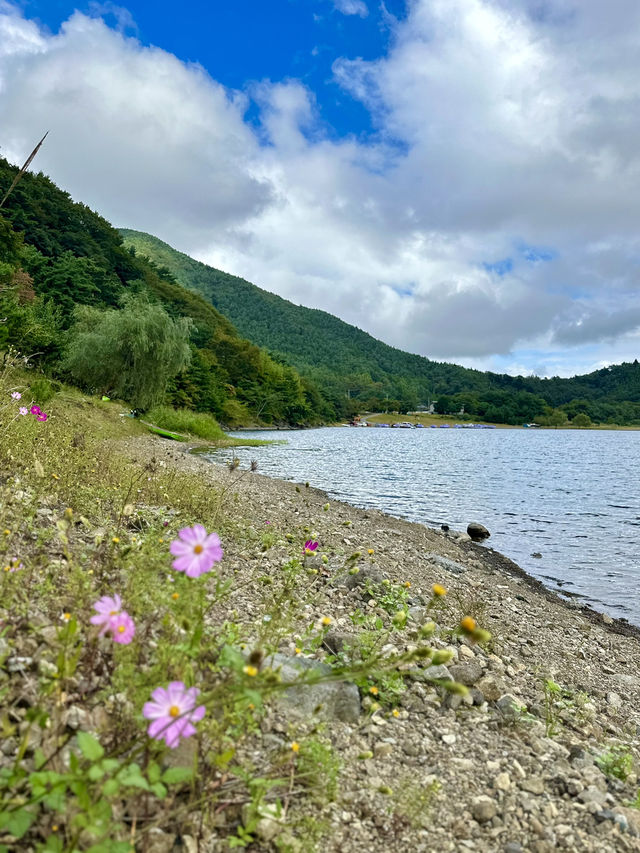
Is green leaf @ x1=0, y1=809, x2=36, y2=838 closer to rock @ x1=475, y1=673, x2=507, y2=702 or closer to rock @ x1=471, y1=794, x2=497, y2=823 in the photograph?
rock @ x1=471, y1=794, x2=497, y2=823

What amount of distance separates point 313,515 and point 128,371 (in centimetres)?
2696

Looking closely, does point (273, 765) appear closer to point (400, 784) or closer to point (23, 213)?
point (400, 784)

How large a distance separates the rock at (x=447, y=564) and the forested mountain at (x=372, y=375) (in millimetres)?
122175

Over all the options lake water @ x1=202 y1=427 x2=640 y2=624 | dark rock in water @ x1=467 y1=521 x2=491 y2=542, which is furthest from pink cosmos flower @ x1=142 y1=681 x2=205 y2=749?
dark rock in water @ x1=467 y1=521 x2=491 y2=542

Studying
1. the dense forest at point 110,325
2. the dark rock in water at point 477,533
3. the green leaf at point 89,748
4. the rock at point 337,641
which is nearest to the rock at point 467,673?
the rock at point 337,641

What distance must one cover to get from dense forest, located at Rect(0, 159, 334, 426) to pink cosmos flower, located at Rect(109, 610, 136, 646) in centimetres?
709

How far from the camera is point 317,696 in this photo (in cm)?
303

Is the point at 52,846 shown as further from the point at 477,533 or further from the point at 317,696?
the point at 477,533

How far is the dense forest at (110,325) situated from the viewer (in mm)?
33094

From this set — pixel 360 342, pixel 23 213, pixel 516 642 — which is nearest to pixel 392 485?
pixel 516 642

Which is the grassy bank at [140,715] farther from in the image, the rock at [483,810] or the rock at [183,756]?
A: the rock at [483,810]

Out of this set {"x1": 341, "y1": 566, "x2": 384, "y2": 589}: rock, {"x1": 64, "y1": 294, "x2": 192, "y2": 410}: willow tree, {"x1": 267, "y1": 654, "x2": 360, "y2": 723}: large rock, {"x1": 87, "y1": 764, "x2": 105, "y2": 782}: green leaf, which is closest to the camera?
{"x1": 87, "y1": 764, "x2": 105, "y2": 782}: green leaf

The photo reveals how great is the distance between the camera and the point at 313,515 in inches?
434

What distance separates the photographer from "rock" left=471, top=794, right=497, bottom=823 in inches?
96.7
